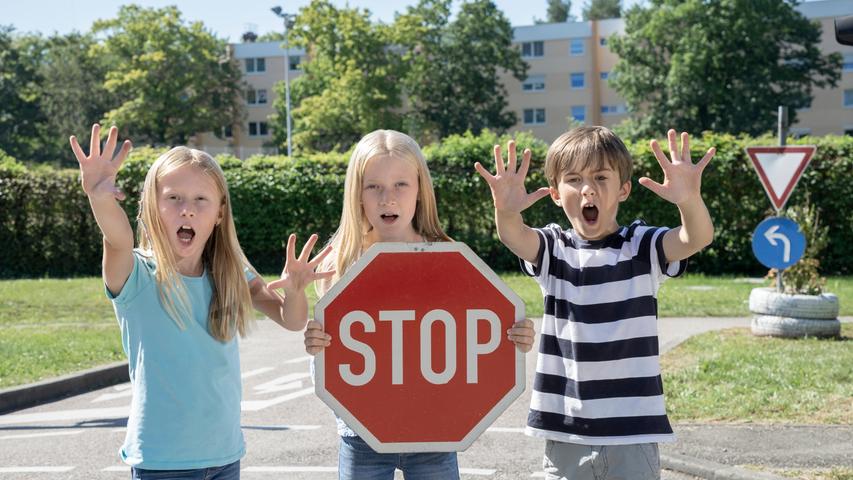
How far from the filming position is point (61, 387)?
838 cm

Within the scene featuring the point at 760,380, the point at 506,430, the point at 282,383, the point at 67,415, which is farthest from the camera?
the point at 282,383

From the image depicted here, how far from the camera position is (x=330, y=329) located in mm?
2410

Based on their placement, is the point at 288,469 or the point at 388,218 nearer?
the point at 388,218

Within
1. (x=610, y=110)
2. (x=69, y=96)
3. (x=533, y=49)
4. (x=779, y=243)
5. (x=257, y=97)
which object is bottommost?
(x=779, y=243)

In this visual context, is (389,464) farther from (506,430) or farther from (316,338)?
(506,430)

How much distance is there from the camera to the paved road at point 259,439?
18.7ft

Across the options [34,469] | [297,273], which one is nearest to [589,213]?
[297,273]

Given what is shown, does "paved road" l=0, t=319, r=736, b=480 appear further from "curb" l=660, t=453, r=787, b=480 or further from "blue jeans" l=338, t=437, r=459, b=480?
"blue jeans" l=338, t=437, r=459, b=480

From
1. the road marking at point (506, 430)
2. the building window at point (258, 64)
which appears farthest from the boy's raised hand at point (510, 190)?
the building window at point (258, 64)

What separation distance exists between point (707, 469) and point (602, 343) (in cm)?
271

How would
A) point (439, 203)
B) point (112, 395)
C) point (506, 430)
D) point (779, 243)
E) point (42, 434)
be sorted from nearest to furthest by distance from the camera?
1. point (506, 430)
2. point (42, 434)
3. point (112, 395)
4. point (779, 243)
5. point (439, 203)

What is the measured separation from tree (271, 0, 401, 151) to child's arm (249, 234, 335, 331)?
53771 millimetres

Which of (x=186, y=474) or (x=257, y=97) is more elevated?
(x=257, y=97)

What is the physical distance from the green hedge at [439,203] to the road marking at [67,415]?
1280 cm
